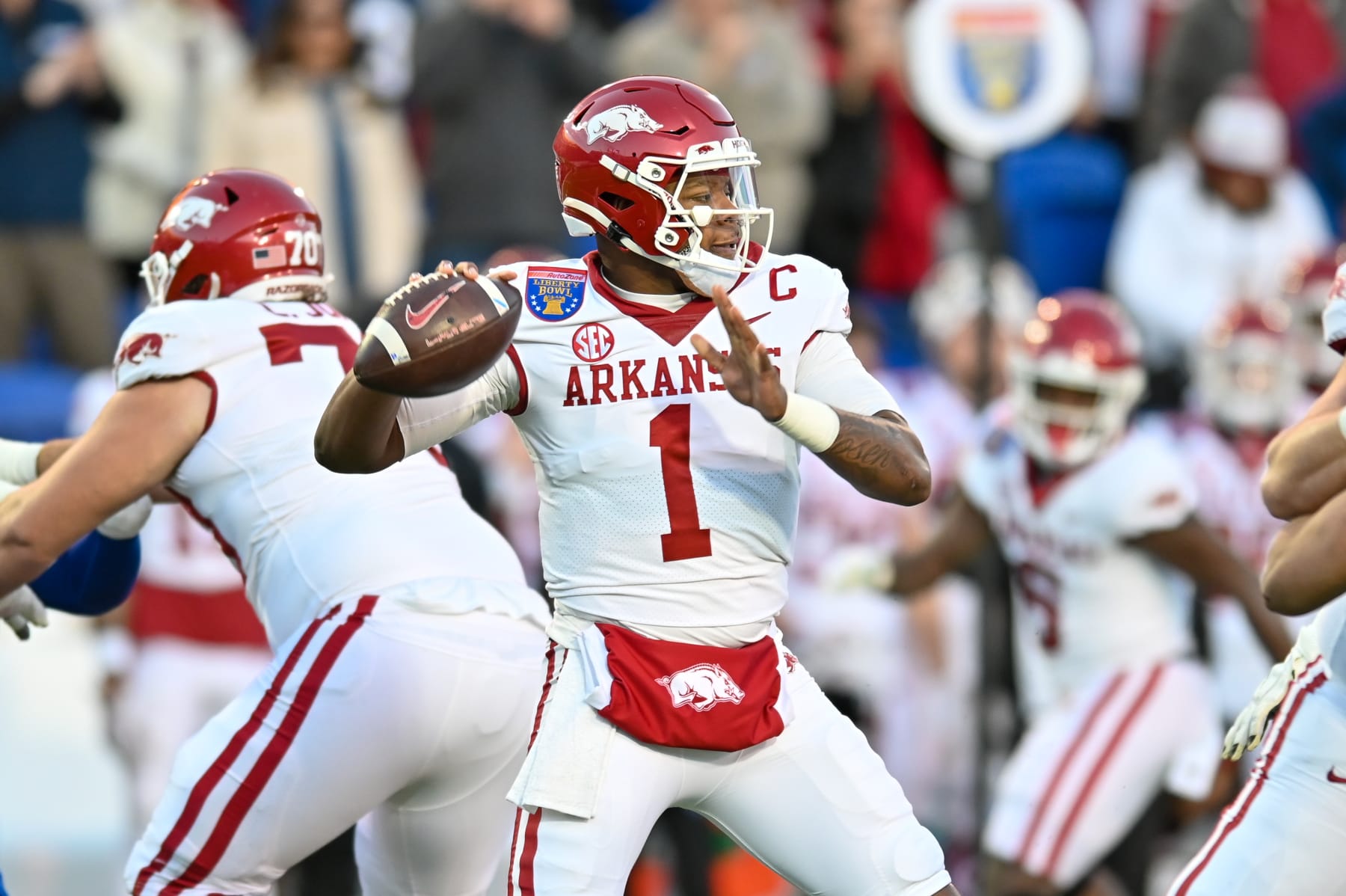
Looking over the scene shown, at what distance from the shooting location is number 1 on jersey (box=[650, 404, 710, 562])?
3717 mm

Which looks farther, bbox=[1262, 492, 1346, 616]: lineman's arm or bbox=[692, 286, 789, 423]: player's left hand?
bbox=[1262, 492, 1346, 616]: lineman's arm

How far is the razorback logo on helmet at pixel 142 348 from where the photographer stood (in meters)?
4.16

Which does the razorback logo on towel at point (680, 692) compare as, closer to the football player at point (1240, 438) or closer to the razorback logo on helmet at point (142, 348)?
the razorback logo on helmet at point (142, 348)

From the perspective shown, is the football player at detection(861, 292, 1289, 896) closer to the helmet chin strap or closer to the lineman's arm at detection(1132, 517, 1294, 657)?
the lineman's arm at detection(1132, 517, 1294, 657)

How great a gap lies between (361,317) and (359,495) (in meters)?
3.53

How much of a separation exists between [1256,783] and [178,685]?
165 inches

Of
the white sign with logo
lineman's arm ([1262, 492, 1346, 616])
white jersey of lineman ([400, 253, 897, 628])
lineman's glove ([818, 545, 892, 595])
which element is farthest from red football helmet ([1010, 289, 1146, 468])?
white jersey of lineman ([400, 253, 897, 628])

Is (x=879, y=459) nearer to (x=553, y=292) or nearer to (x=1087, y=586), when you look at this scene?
(x=553, y=292)

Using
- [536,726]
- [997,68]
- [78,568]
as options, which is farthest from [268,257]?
[997,68]

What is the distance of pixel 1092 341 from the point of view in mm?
6254

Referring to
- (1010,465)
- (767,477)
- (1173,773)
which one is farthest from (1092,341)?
(767,477)

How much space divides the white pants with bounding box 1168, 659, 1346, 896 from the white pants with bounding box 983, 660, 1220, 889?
1.92 metres

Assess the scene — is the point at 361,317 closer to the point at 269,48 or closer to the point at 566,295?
the point at 269,48

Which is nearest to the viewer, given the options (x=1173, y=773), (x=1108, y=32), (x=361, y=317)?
(x=1173, y=773)
